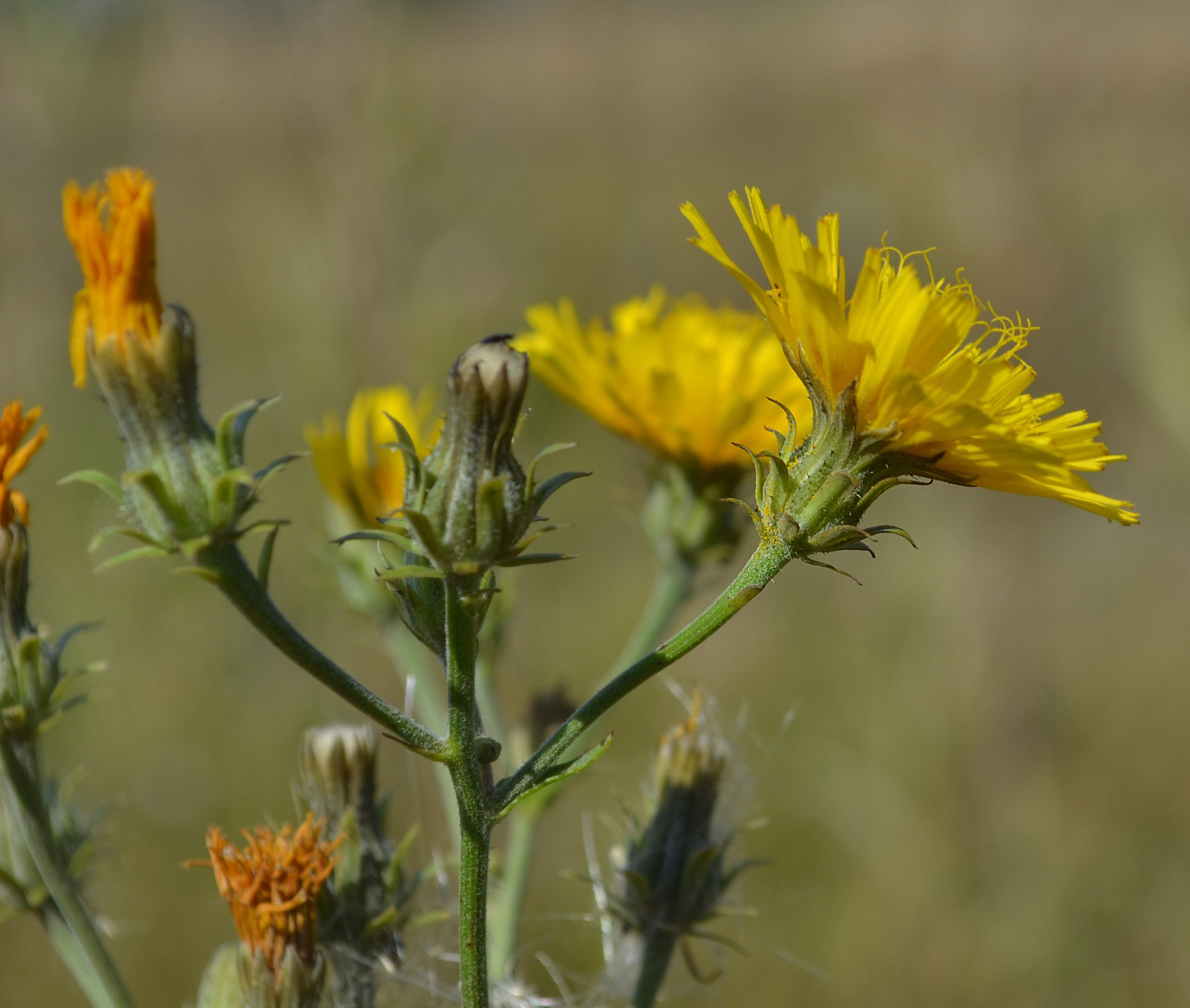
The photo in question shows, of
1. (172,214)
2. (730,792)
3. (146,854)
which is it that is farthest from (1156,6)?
(172,214)

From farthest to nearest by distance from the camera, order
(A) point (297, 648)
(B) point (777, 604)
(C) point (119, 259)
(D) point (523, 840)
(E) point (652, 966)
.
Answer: (B) point (777, 604), (D) point (523, 840), (E) point (652, 966), (C) point (119, 259), (A) point (297, 648)

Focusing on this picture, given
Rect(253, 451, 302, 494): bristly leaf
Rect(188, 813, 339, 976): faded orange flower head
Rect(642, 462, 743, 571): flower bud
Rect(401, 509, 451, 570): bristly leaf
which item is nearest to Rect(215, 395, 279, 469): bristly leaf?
Rect(253, 451, 302, 494): bristly leaf

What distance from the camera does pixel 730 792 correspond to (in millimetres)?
3070

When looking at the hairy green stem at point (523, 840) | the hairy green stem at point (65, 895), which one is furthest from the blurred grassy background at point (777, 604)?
the hairy green stem at point (65, 895)

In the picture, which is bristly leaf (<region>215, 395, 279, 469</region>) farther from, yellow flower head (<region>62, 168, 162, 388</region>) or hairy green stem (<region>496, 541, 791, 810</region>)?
hairy green stem (<region>496, 541, 791, 810</region>)

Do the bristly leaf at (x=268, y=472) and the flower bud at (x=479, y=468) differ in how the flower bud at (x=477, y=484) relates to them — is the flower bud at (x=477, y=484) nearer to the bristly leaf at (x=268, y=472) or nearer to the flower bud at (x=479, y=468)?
the flower bud at (x=479, y=468)

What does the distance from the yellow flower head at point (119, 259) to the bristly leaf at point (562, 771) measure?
3.95ft

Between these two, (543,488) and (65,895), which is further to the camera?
(65,895)

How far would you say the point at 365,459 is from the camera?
3818 millimetres

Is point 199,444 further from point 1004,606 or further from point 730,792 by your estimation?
point 1004,606

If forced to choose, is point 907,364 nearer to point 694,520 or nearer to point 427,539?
point 427,539

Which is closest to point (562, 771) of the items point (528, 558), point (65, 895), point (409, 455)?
point (528, 558)

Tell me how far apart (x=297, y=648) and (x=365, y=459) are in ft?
6.47

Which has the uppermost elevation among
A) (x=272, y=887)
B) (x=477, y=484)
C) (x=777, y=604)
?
(x=477, y=484)
